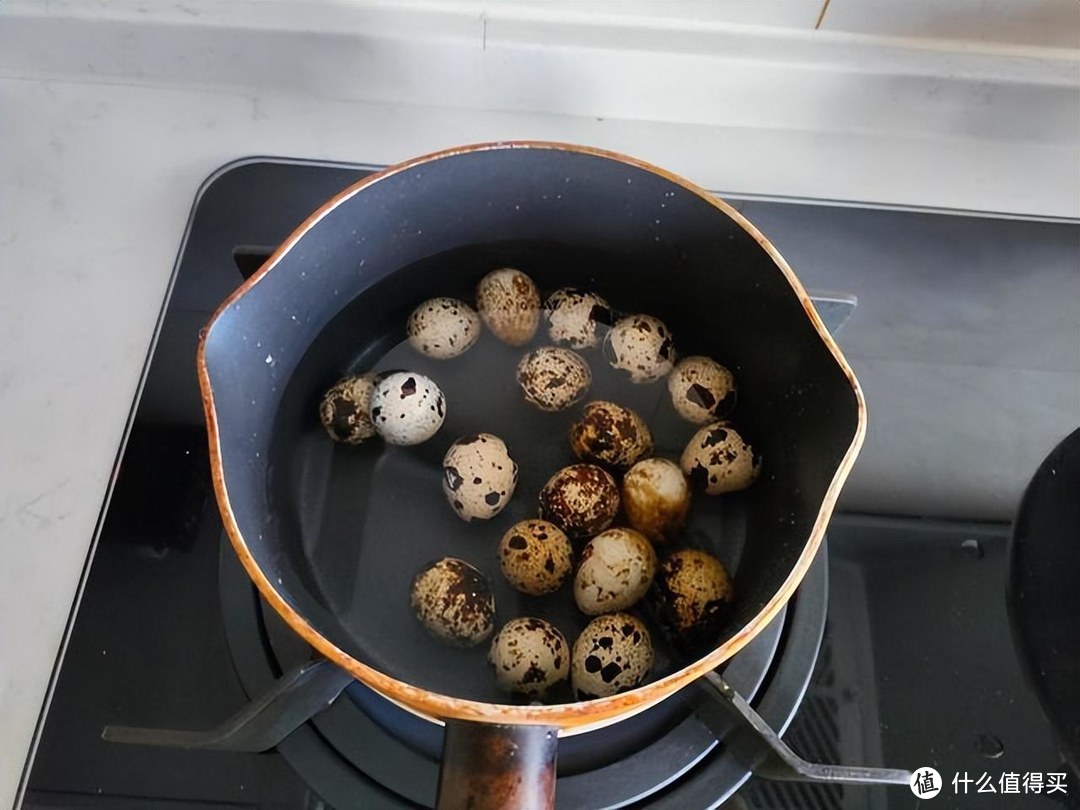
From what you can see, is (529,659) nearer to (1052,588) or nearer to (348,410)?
(348,410)

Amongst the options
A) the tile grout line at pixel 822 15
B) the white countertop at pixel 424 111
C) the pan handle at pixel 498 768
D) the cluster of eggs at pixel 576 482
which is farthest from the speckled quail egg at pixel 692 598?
the tile grout line at pixel 822 15

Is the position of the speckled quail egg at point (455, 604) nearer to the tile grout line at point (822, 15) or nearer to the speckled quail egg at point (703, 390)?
the speckled quail egg at point (703, 390)

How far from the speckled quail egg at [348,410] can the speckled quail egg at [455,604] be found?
145mm

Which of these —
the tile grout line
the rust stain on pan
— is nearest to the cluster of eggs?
the rust stain on pan

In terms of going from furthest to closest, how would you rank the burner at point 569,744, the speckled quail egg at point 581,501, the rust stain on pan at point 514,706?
the speckled quail egg at point 581,501, the burner at point 569,744, the rust stain on pan at point 514,706

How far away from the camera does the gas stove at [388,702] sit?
635mm

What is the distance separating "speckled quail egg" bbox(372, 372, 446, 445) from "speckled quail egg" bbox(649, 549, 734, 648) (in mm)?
231

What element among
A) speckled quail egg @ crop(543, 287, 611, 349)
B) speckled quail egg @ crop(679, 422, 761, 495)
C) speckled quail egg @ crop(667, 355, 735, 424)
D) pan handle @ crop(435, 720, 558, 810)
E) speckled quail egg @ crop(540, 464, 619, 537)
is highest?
speckled quail egg @ crop(543, 287, 611, 349)

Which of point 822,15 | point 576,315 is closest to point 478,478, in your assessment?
point 576,315

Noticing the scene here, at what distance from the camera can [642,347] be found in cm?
79

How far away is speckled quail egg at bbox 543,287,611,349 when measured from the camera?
2.64ft

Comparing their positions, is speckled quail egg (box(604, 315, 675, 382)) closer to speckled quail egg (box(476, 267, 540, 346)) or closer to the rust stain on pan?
speckled quail egg (box(476, 267, 540, 346))

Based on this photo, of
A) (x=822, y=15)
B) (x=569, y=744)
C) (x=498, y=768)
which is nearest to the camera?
(x=498, y=768)

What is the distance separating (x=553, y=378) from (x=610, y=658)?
244 millimetres
